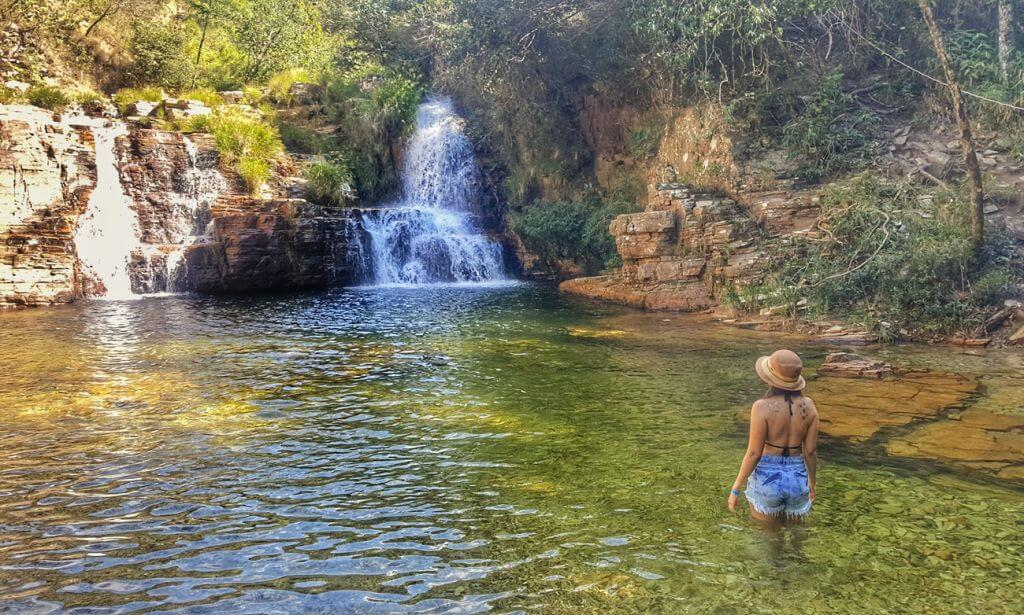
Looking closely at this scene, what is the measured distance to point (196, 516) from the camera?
4930 mm

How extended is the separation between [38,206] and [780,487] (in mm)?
18581

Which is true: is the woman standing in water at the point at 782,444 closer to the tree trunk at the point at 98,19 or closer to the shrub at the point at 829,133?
the shrub at the point at 829,133

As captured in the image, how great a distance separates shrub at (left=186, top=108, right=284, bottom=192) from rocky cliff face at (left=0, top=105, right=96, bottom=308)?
13.0ft

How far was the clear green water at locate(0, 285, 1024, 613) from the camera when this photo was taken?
12.9 feet

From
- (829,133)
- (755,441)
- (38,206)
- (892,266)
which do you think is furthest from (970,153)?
(38,206)

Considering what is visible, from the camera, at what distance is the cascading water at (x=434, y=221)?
21.2m

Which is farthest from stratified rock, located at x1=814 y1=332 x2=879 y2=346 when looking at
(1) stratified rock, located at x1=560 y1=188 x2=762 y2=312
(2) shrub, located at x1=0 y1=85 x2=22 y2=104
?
(2) shrub, located at x1=0 y1=85 x2=22 y2=104

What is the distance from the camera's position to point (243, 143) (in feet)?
70.0

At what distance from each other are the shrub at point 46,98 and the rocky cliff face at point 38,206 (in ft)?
6.06

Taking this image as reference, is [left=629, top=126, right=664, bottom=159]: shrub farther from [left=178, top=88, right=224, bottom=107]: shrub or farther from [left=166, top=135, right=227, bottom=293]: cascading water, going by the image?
[left=178, top=88, right=224, bottom=107]: shrub

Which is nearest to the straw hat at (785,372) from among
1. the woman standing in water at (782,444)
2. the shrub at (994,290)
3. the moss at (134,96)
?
the woman standing in water at (782,444)

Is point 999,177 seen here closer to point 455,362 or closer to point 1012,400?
point 1012,400

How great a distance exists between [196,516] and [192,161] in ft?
59.9

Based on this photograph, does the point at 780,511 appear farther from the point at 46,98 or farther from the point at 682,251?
the point at 46,98
